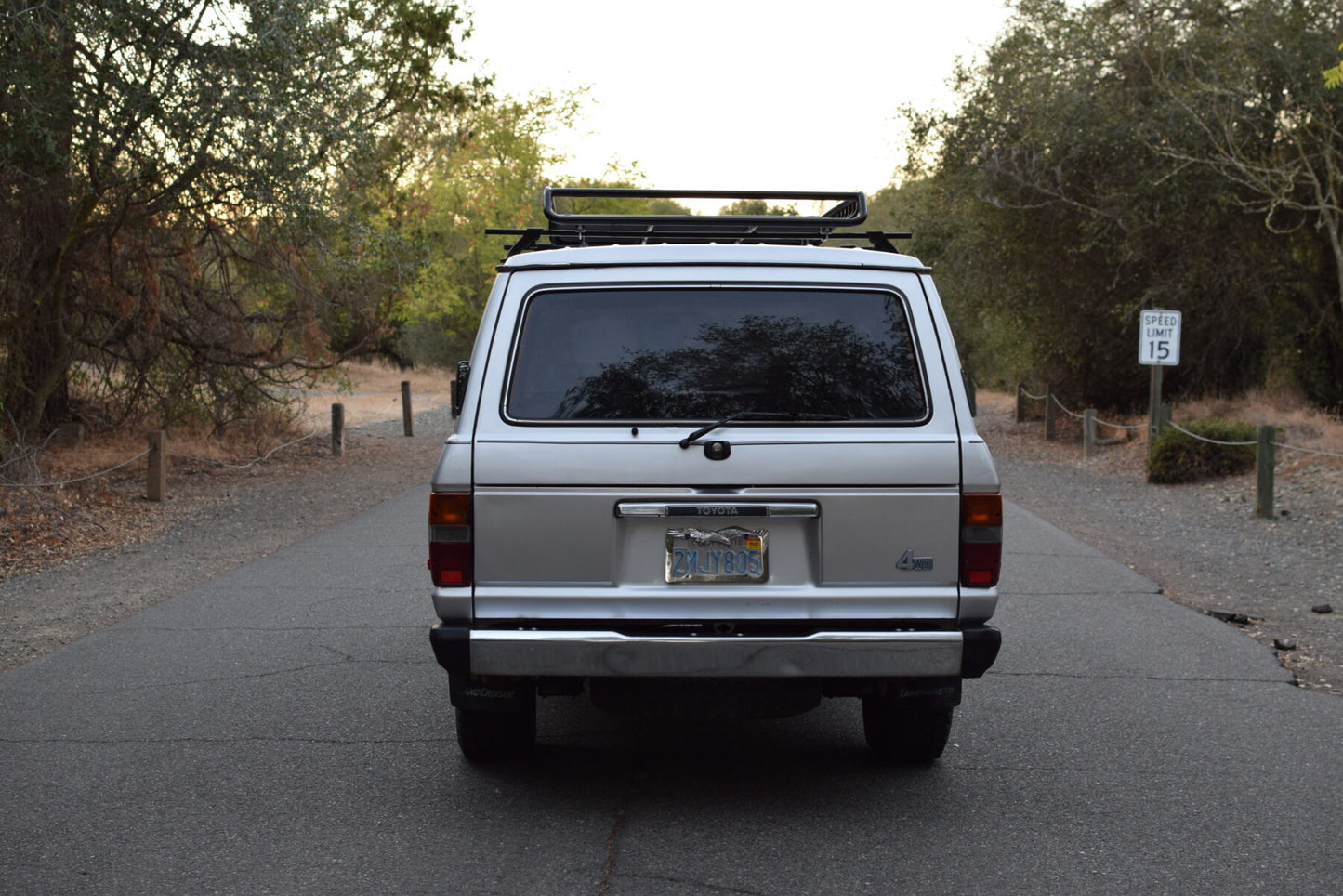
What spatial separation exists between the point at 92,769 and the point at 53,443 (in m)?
13.7

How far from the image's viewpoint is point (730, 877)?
415 centimetres

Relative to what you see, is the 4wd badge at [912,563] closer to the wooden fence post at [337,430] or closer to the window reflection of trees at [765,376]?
the window reflection of trees at [765,376]

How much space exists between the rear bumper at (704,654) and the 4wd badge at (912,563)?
0.21 m

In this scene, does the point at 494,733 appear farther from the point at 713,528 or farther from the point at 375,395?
the point at 375,395

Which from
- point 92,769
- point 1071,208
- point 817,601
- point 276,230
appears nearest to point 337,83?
point 276,230

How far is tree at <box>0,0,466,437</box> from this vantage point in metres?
12.4

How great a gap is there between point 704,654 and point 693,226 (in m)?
2.31

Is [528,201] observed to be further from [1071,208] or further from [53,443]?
[53,443]

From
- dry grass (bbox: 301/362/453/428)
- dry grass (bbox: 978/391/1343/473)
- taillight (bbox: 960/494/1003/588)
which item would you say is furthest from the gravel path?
dry grass (bbox: 301/362/453/428)

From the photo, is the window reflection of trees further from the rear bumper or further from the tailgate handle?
the rear bumper

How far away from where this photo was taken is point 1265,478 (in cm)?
1388

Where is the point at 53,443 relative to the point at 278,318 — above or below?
below

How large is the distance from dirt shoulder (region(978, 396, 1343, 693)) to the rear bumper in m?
3.25

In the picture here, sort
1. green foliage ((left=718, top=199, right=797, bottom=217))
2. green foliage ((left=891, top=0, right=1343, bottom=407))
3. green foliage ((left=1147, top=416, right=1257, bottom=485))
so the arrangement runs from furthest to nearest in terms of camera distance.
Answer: green foliage ((left=891, top=0, right=1343, bottom=407)), green foliage ((left=1147, top=416, right=1257, bottom=485)), green foliage ((left=718, top=199, right=797, bottom=217))
